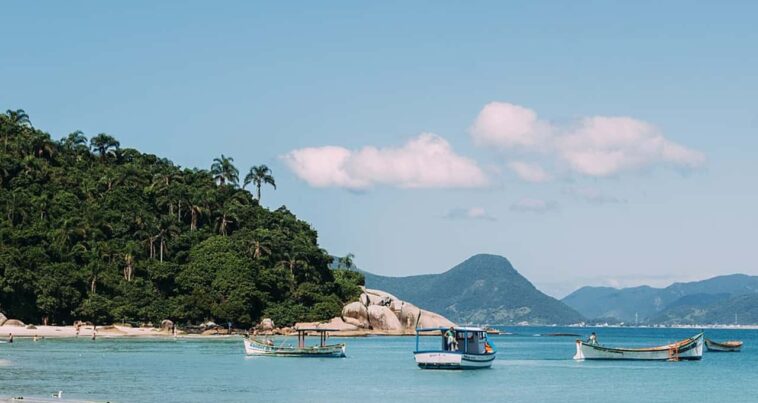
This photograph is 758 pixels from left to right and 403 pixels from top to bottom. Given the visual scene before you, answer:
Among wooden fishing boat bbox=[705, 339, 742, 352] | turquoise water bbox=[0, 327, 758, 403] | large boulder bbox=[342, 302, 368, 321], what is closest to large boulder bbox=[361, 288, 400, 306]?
large boulder bbox=[342, 302, 368, 321]

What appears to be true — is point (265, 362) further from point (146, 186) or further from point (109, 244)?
point (146, 186)

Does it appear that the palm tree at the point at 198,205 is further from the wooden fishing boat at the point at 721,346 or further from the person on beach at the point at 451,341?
the person on beach at the point at 451,341

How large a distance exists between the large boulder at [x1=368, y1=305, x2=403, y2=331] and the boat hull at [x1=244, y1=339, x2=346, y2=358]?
62.6 m

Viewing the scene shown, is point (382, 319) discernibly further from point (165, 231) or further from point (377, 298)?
point (165, 231)

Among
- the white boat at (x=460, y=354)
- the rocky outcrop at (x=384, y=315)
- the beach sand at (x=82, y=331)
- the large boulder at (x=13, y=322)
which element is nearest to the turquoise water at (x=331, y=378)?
the white boat at (x=460, y=354)

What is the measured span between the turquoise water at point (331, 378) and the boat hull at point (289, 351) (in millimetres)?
1352

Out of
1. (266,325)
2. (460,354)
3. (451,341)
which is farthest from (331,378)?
(266,325)

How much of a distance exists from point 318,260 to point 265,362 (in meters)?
77.5

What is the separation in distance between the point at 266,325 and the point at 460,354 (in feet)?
229

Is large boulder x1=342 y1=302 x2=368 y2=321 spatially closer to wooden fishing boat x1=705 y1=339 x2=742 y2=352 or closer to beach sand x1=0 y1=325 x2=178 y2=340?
beach sand x1=0 y1=325 x2=178 y2=340

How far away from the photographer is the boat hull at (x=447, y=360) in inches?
3051

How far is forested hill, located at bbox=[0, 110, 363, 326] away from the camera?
132 metres

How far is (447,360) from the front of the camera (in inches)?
3056

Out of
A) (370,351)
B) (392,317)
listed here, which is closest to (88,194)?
(392,317)
